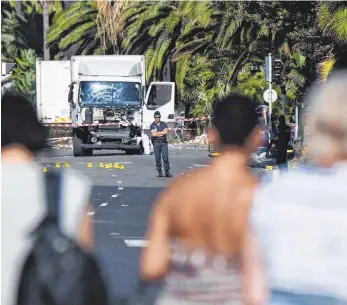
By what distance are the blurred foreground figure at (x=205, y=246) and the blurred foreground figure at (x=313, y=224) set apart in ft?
0.24

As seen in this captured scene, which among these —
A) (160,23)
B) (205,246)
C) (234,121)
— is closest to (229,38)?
(160,23)

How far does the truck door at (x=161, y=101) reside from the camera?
15.4 meters

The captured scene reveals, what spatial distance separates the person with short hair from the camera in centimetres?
436

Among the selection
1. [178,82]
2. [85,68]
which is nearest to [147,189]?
[178,82]

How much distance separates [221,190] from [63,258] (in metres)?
0.66

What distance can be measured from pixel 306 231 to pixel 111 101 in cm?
1934

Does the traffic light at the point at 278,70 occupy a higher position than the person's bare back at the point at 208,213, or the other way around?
the traffic light at the point at 278,70

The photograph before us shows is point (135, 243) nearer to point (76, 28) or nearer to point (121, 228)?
point (121, 228)

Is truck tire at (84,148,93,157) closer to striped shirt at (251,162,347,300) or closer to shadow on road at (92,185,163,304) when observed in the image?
shadow on road at (92,185,163,304)

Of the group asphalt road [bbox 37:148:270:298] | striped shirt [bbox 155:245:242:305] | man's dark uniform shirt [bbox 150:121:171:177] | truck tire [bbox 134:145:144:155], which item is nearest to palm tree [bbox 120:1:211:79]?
man's dark uniform shirt [bbox 150:121:171:177]

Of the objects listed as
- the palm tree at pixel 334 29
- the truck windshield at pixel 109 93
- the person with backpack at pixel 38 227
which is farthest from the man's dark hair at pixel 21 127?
the truck windshield at pixel 109 93

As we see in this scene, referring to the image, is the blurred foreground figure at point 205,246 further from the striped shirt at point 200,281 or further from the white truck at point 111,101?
the white truck at point 111,101

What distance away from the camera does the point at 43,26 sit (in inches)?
762

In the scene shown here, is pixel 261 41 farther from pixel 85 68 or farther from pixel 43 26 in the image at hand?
pixel 85 68
